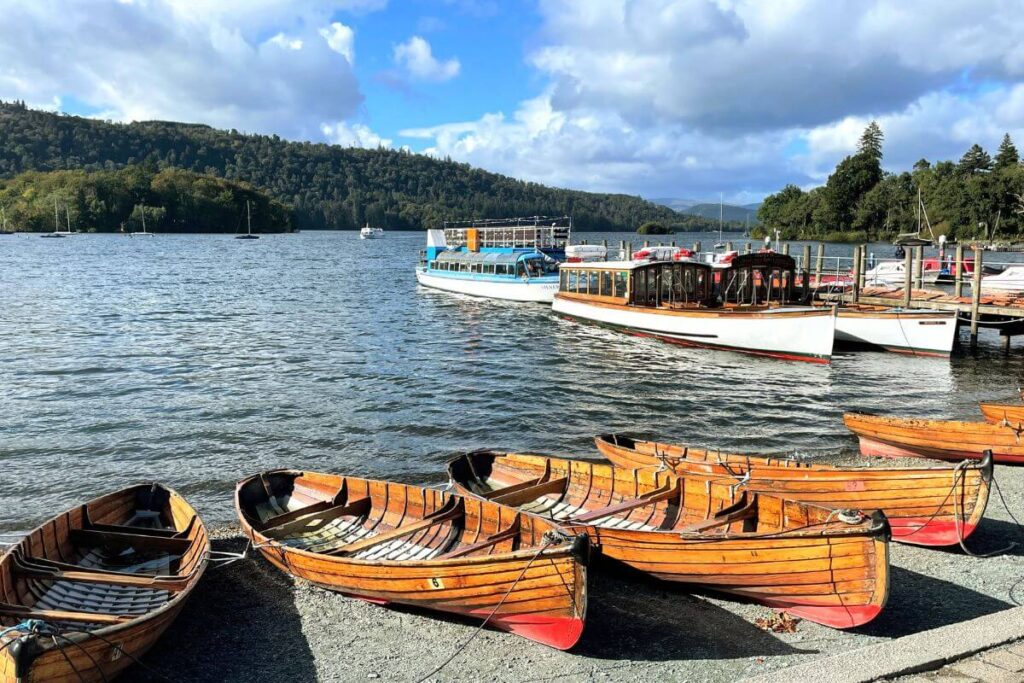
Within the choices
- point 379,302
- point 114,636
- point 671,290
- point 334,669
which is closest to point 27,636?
point 114,636

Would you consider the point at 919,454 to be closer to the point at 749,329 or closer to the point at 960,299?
the point at 749,329

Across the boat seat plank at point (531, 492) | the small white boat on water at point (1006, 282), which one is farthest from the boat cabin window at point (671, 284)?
the boat seat plank at point (531, 492)

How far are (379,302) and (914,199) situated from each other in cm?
12612

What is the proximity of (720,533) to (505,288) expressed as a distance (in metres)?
40.6

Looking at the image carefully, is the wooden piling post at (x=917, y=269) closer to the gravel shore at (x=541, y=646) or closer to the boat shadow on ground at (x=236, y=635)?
the gravel shore at (x=541, y=646)

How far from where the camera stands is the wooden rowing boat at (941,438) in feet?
43.8

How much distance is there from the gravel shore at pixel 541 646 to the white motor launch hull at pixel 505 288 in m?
33.4

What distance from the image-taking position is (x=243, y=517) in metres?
10.1

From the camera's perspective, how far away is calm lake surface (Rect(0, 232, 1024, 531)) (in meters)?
15.8

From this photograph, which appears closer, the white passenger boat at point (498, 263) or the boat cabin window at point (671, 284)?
the boat cabin window at point (671, 284)

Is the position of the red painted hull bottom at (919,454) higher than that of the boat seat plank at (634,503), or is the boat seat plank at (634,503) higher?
the boat seat plank at (634,503)

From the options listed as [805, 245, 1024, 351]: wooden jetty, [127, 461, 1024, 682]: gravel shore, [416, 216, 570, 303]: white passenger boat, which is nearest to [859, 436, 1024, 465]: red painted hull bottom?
[127, 461, 1024, 682]: gravel shore

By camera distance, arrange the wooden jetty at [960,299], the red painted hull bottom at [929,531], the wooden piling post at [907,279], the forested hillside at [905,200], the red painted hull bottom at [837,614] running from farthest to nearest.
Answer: the forested hillside at [905,200] < the wooden piling post at [907,279] < the wooden jetty at [960,299] < the red painted hull bottom at [929,531] < the red painted hull bottom at [837,614]

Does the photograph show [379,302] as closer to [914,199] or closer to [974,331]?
[974,331]
